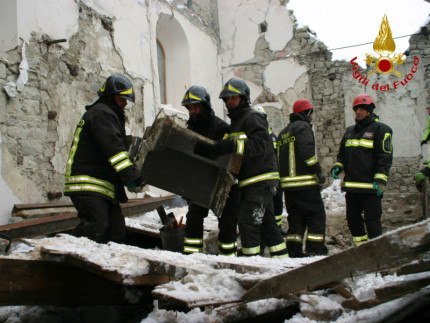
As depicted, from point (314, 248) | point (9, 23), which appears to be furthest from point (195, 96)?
point (9, 23)

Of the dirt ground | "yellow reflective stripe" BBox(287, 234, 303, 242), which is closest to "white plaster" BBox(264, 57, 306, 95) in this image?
the dirt ground

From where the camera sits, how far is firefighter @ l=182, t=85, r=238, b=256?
10.3 ft

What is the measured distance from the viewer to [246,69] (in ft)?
31.8

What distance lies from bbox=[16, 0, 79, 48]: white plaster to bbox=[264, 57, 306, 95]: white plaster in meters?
5.44

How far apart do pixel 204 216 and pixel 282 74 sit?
6972 mm

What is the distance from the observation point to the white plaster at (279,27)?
9375 millimetres

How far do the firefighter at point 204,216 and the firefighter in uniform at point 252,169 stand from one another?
0.20 metres

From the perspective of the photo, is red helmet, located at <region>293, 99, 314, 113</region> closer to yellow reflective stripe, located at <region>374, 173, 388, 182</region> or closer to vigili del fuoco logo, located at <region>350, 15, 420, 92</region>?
yellow reflective stripe, located at <region>374, 173, 388, 182</region>

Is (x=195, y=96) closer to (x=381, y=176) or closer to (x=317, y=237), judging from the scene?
(x=317, y=237)

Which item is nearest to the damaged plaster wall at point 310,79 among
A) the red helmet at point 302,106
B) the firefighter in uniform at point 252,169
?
the red helmet at point 302,106

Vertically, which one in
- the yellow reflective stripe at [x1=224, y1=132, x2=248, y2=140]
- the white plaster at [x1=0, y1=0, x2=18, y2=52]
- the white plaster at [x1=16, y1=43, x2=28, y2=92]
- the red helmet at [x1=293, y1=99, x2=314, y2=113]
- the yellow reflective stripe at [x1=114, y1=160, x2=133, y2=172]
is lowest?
the yellow reflective stripe at [x1=114, y1=160, x2=133, y2=172]

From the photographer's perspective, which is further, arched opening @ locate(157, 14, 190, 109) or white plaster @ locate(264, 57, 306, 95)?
white plaster @ locate(264, 57, 306, 95)

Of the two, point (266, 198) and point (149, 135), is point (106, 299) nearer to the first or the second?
point (149, 135)

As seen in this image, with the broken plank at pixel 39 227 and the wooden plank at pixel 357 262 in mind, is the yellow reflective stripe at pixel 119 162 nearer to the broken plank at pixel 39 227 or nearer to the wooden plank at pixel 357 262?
the broken plank at pixel 39 227
